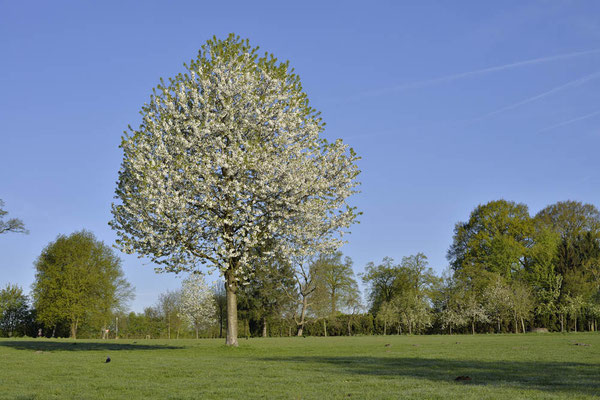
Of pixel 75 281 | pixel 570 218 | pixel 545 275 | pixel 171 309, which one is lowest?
pixel 171 309

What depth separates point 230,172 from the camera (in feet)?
82.5

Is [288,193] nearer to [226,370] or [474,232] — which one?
[226,370]

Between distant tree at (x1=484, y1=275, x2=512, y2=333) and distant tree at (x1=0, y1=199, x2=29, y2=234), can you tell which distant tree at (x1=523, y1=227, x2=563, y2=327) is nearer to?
distant tree at (x1=484, y1=275, x2=512, y2=333)

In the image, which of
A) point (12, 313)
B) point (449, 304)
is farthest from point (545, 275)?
point (12, 313)

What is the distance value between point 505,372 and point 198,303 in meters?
83.1

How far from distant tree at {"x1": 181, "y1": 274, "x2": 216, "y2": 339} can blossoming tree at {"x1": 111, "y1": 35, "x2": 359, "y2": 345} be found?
64548 mm

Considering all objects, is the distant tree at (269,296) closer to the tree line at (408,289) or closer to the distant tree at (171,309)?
the tree line at (408,289)

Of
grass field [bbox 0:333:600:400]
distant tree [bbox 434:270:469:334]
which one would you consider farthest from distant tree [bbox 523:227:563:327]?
grass field [bbox 0:333:600:400]

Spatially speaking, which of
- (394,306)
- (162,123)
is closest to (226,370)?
(162,123)

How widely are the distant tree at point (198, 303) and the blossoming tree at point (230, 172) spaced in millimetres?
64548

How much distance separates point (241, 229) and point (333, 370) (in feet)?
43.1

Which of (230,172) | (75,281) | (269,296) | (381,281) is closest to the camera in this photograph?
(230,172)

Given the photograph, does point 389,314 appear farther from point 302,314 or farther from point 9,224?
point 9,224

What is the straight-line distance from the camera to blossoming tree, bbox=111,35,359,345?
81.5 ft
